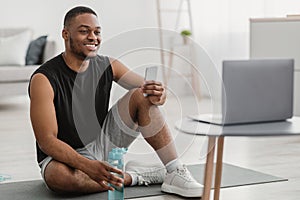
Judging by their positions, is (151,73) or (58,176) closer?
(151,73)

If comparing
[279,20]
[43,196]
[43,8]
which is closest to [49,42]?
[43,8]

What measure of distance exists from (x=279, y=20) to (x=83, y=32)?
242cm

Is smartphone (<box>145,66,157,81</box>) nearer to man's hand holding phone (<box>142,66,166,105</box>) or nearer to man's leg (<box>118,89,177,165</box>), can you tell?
man's hand holding phone (<box>142,66,166,105</box>)

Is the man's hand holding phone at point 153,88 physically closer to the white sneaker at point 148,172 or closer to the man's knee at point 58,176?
the white sneaker at point 148,172

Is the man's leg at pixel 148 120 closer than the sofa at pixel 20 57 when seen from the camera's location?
Yes

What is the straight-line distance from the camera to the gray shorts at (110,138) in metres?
2.73

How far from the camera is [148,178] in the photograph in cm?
304

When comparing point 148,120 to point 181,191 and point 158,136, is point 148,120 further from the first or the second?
point 181,191

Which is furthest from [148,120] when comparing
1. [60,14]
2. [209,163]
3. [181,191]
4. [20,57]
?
[60,14]

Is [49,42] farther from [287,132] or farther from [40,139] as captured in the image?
[287,132]

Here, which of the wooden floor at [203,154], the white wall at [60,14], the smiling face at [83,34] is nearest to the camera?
the wooden floor at [203,154]

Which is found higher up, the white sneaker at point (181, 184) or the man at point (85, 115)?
the man at point (85, 115)

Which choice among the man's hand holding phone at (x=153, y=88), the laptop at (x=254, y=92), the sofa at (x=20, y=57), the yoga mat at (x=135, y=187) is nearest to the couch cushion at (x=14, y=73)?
the sofa at (x=20, y=57)

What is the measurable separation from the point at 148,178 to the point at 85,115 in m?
0.55
